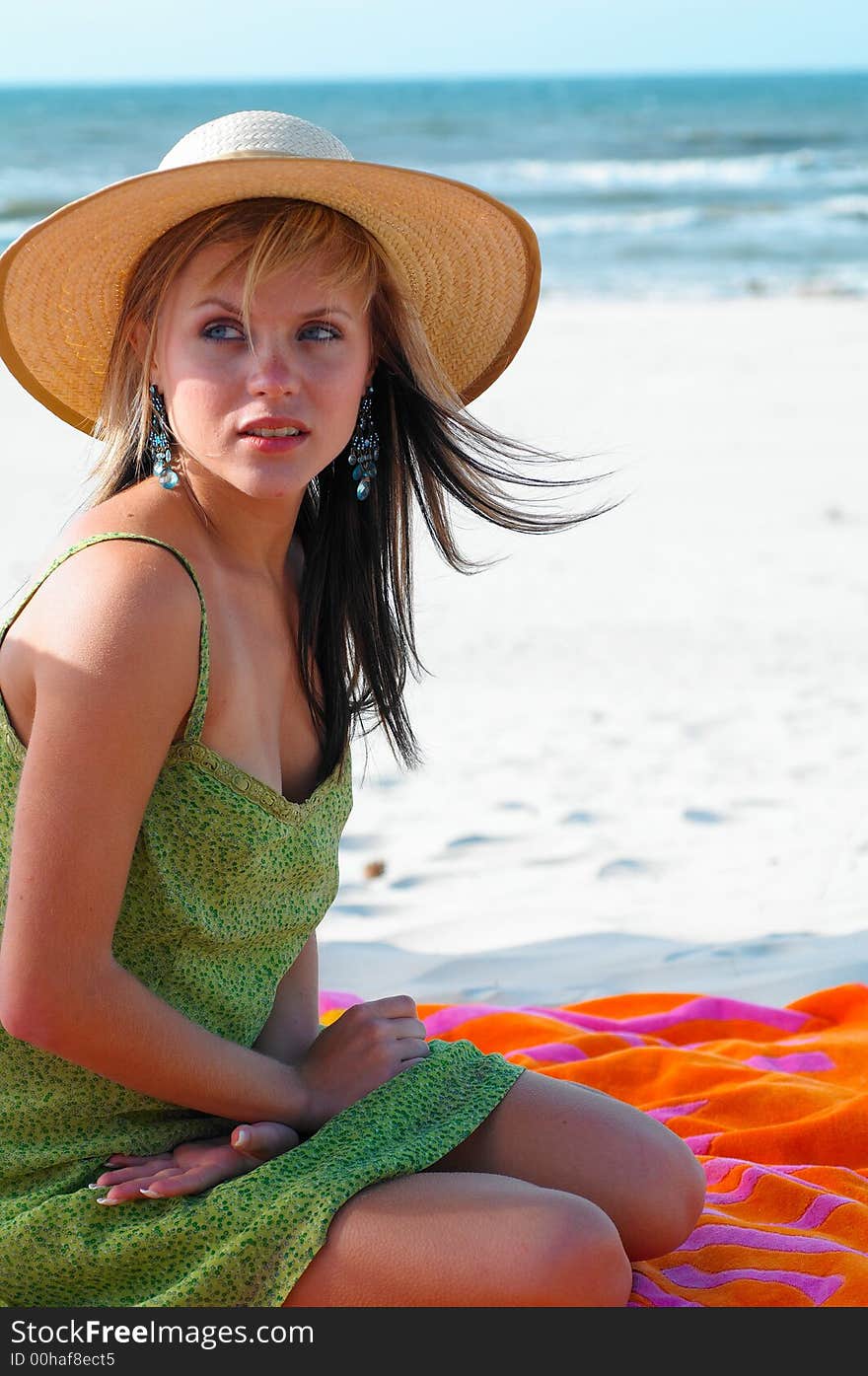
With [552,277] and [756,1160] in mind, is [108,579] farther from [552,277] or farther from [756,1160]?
[552,277]

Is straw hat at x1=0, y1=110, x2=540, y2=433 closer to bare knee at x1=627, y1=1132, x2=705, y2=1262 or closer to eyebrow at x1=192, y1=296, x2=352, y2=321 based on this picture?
eyebrow at x1=192, y1=296, x2=352, y2=321

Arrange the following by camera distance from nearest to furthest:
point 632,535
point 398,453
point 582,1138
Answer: point 582,1138 < point 398,453 < point 632,535

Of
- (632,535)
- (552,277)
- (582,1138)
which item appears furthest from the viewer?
(552,277)

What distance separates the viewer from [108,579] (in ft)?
6.14

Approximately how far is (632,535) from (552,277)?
8.11 m

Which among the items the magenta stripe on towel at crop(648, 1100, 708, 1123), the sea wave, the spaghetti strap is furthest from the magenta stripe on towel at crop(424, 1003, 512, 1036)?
the sea wave

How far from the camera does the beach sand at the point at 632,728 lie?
3.55m

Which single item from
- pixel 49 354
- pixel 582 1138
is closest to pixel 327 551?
pixel 49 354

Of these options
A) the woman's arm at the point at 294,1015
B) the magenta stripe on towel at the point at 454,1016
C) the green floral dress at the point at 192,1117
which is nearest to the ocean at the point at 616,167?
the magenta stripe on towel at the point at 454,1016

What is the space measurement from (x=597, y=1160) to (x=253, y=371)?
47.4 inches

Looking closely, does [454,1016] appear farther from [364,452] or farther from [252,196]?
[252,196]

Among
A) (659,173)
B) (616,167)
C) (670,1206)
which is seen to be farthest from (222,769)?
(616,167)

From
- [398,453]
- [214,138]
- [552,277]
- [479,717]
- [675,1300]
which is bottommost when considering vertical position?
[675,1300]

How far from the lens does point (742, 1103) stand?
286 cm
